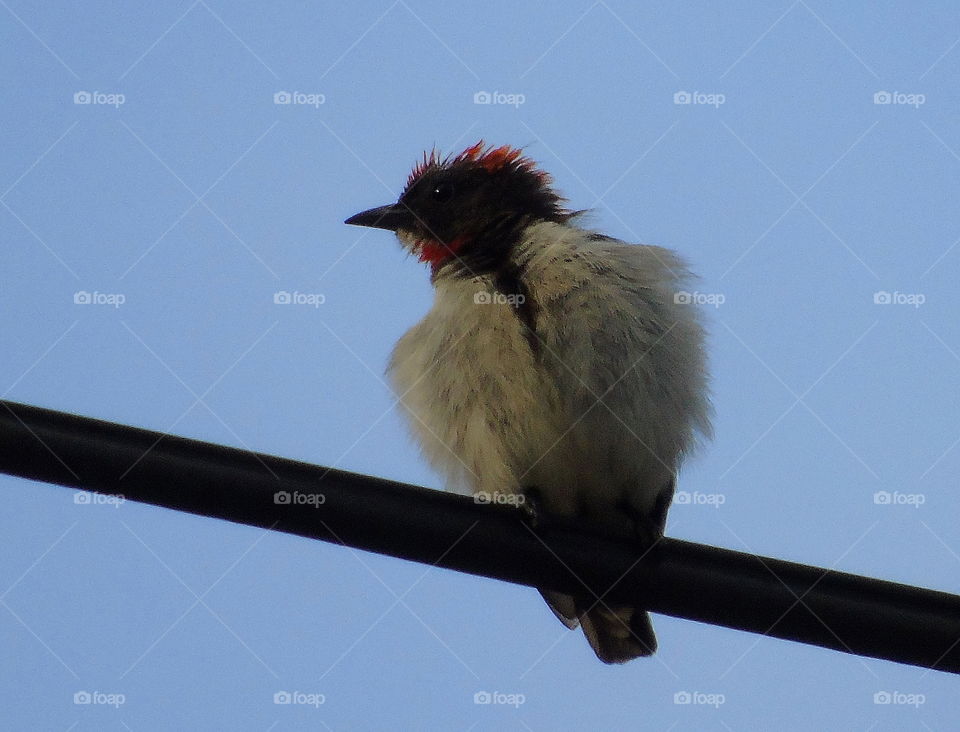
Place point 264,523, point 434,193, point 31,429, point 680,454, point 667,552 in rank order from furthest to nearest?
point 434,193 → point 680,454 → point 667,552 → point 264,523 → point 31,429

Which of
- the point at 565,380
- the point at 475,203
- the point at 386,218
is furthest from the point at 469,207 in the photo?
the point at 565,380

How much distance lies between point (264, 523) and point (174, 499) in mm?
305

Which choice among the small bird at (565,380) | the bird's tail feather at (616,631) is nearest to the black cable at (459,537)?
the small bird at (565,380)

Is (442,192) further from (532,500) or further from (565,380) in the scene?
(532,500)

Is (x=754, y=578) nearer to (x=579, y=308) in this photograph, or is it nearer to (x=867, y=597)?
(x=867, y=597)

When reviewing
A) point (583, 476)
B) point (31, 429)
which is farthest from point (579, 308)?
point (31, 429)

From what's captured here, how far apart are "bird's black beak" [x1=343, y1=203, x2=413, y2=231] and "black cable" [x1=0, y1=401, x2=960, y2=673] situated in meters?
3.84

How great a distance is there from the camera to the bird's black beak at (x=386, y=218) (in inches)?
297

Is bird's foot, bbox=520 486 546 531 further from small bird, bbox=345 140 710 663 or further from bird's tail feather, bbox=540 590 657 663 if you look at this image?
bird's tail feather, bbox=540 590 657 663

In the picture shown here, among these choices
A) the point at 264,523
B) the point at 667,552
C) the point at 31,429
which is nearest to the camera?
the point at 31,429

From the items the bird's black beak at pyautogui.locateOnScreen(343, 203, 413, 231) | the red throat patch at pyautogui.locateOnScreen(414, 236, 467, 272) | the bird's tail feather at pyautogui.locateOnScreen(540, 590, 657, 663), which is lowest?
the bird's tail feather at pyautogui.locateOnScreen(540, 590, 657, 663)

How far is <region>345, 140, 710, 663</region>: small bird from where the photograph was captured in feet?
18.2

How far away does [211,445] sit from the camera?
3.74 metres

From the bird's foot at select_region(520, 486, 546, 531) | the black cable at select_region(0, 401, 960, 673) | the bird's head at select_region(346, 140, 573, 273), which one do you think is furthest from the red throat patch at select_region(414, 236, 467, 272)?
the black cable at select_region(0, 401, 960, 673)
